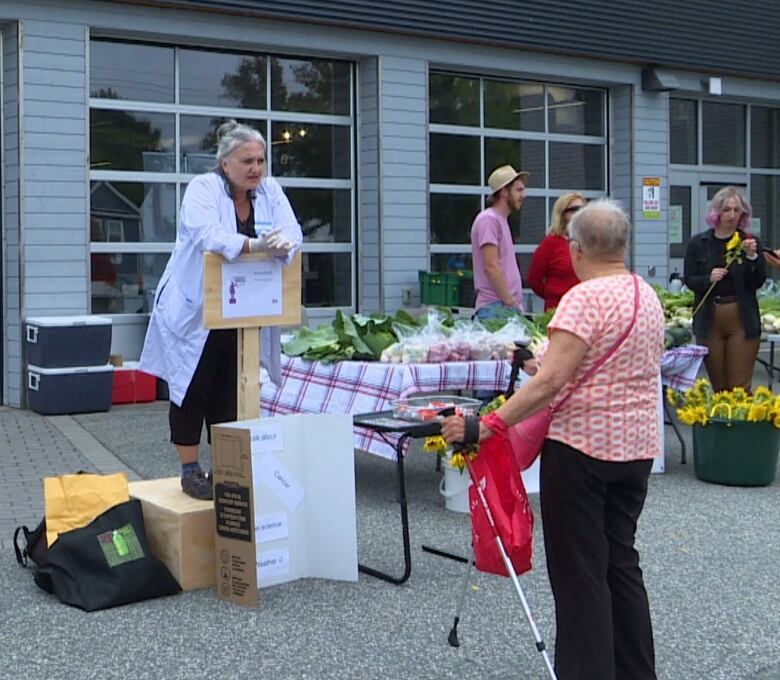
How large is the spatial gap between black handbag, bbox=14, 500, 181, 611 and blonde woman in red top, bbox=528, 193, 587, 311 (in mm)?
3799

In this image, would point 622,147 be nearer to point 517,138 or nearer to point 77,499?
point 517,138

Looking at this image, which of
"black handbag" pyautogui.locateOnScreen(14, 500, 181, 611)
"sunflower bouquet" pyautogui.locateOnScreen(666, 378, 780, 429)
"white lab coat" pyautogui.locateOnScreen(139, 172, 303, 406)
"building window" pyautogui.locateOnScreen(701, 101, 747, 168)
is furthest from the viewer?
"building window" pyautogui.locateOnScreen(701, 101, 747, 168)

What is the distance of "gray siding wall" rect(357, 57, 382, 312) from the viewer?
12656mm

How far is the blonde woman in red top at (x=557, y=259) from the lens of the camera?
8141 millimetres

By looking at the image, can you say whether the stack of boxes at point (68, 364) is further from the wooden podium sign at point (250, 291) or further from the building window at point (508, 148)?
the wooden podium sign at point (250, 291)

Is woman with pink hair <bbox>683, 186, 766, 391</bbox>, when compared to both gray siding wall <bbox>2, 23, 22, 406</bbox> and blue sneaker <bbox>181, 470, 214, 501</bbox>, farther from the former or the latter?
gray siding wall <bbox>2, 23, 22, 406</bbox>

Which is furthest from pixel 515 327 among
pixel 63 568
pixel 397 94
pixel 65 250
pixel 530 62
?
pixel 530 62

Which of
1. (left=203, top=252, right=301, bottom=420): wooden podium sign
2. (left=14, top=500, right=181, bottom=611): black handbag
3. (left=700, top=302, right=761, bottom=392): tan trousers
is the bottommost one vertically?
(left=14, top=500, right=181, bottom=611): black handbag

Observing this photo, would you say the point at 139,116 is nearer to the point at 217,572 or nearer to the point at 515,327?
the point at 515,327

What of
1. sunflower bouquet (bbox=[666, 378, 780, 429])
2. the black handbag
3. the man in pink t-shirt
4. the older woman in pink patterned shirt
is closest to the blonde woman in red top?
the man in pink t-shirt

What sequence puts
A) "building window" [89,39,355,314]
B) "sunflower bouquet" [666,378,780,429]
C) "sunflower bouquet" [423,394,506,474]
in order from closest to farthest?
1. "sunflower bouquet" [423,394,506,474]
2. "sunflower bouquet" [666,378,780,429]
3. "building window" [89,39,355,314]

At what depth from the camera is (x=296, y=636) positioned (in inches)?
190

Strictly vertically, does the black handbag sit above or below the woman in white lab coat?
below

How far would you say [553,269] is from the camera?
26.9ft
